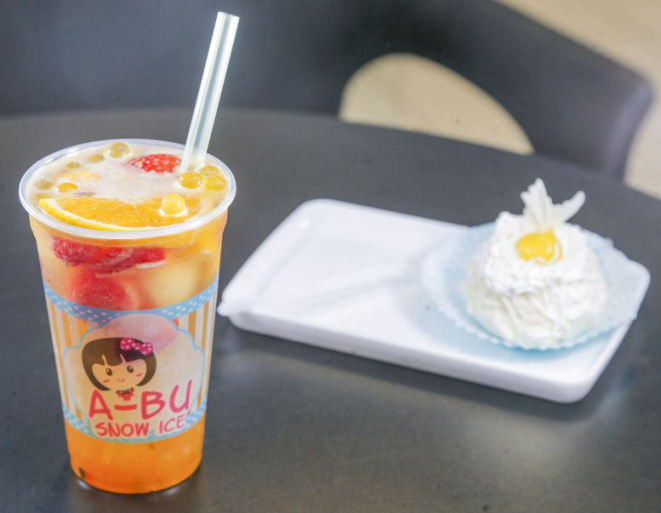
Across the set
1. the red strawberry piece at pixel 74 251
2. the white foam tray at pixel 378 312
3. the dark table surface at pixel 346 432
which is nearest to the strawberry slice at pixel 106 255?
the red strawberry piece at pixel 74 251

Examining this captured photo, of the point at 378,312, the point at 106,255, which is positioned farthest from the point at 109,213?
the point at 378,312

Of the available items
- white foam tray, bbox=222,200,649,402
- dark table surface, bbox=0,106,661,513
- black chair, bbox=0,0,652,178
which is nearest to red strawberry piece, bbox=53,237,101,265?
dark table surface, bbox=0,106,661,513

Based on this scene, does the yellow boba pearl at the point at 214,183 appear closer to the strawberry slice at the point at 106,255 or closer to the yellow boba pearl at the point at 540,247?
the strawberry slice at the point at 106,255

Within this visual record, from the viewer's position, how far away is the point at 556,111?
1.82 metres

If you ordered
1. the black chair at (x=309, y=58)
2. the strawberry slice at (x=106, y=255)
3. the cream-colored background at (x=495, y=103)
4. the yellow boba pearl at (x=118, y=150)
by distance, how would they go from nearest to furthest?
the strawberry slice at (x=106, y=255) < the yellow boba pearl at (x=118, y=150) < the black chair at (x=309, y=58) < the cream-colored background at (x=495, y=103)

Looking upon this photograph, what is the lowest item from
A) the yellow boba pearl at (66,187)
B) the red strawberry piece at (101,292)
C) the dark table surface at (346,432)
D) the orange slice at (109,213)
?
the dark table surface at (346,432)

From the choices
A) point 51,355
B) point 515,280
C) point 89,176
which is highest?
point 89,176

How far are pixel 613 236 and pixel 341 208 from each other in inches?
14.5

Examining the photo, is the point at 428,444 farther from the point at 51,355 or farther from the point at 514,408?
the point at 51,355

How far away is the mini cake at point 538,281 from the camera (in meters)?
0.96

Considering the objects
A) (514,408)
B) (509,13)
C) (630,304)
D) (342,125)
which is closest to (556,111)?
(509,13)

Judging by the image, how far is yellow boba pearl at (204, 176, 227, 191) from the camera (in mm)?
Result: 705

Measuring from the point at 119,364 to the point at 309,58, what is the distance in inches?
56.9

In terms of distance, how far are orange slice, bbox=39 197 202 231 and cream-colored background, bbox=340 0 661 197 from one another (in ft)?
7.28
